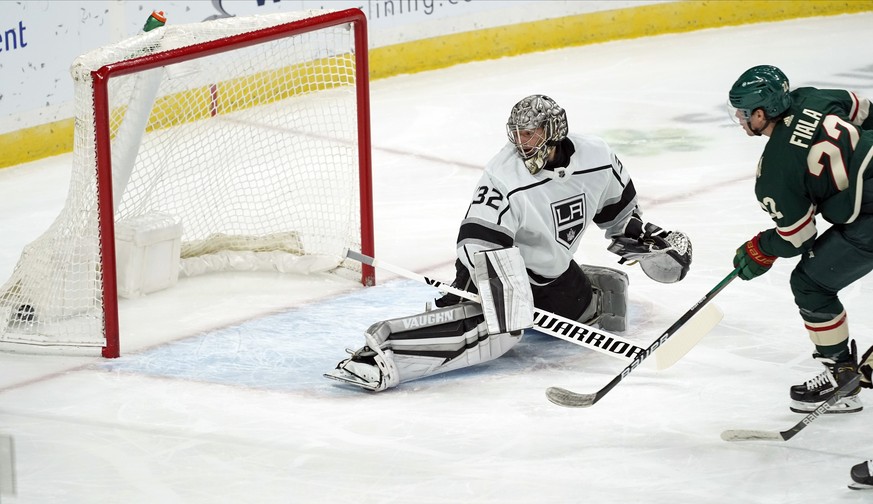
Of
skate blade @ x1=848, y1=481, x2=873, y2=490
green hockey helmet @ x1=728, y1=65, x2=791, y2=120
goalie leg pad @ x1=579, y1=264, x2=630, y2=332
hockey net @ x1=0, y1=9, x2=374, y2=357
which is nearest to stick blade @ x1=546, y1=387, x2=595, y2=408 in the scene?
goalie leg pad @ x1=579, y1=264, x2=630, y2=332

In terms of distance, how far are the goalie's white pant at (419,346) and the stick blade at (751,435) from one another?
699 millimetres

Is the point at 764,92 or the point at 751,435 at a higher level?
the point at 764,92

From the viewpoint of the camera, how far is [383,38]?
7441 mm

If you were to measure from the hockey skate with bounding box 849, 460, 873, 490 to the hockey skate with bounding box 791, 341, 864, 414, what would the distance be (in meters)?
0.36

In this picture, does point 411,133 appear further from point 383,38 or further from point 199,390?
point 199,390

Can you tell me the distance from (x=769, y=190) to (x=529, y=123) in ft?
2.31

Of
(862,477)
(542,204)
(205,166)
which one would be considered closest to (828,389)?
(862,477)

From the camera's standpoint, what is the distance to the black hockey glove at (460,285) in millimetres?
3951

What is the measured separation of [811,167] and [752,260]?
12.8 inches

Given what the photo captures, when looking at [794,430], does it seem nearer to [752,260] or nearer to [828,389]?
[828,389]

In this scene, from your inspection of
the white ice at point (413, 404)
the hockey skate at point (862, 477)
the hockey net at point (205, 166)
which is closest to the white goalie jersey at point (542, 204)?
the white ice at point (413, 404)

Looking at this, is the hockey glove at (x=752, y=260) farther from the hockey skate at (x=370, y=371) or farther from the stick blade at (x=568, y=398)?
the hockey skate at (x=370, y=371)

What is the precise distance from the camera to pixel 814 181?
3.28 meters

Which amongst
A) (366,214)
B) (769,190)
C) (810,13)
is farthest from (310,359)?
(810,13)
